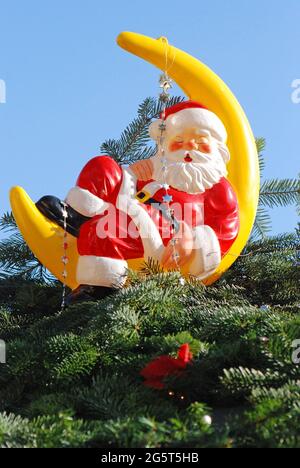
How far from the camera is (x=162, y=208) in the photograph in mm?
2338

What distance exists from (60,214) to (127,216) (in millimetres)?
204

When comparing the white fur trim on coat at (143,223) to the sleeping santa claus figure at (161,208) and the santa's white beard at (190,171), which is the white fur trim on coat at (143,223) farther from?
the santa's white beard at (190,171)

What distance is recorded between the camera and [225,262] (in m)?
2.40

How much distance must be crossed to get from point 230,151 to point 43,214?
633mm

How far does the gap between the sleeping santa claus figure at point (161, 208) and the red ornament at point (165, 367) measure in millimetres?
822

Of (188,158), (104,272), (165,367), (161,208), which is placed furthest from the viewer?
(188,158)

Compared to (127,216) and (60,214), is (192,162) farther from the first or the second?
(60,214)

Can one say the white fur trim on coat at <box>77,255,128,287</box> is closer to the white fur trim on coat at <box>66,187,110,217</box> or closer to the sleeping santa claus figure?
the sleeping santa claus figure

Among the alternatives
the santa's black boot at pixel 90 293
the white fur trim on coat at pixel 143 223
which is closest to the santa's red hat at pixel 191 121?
the white fur trim on coat at pixel 143 223

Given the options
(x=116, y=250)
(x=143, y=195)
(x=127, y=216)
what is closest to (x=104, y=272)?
(x=116, y=250)

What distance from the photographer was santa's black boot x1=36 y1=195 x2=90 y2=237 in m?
2.34

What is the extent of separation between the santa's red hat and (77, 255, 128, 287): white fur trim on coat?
480 mm

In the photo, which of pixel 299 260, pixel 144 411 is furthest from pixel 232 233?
pixel 144 411

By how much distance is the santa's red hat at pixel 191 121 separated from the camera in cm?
245
